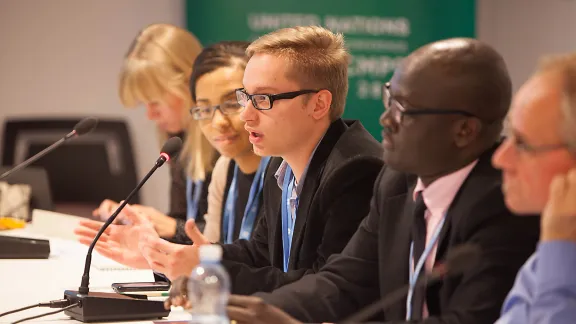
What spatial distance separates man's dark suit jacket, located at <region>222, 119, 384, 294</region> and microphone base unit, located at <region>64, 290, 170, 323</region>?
0.23 m

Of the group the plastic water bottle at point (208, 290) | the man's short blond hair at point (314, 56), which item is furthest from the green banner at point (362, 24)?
the plastic water bottle at point (208, 290)

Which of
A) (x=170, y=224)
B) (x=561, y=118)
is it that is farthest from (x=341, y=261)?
(x=170, y=224)

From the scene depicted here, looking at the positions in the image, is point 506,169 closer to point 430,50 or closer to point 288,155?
point 430,50

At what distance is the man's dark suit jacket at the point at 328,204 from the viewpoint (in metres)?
2.55

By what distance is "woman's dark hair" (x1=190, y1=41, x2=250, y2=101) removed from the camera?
3.66 metres

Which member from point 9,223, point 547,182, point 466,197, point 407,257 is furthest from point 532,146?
point 9,223

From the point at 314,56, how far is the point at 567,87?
4.38 ft

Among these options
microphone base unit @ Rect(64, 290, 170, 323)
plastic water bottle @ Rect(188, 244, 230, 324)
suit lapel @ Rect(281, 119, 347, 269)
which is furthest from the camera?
suit lapel @ Rect(281, 119, 347, 269)

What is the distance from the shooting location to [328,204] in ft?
8.63

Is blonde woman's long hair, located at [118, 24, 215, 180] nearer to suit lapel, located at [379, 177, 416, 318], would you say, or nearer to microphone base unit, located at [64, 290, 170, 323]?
microphone base unit, located at [64, 290, 170, 323]

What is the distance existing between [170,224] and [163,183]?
9.72 feet

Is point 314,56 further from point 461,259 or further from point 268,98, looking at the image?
point 461,259

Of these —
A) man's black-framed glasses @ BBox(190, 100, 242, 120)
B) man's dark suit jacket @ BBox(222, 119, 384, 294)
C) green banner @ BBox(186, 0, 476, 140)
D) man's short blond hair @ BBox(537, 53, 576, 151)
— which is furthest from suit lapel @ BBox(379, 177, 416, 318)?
green banner @ BBox(186, 0, 476, 140)

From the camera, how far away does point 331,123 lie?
9.19 feet
